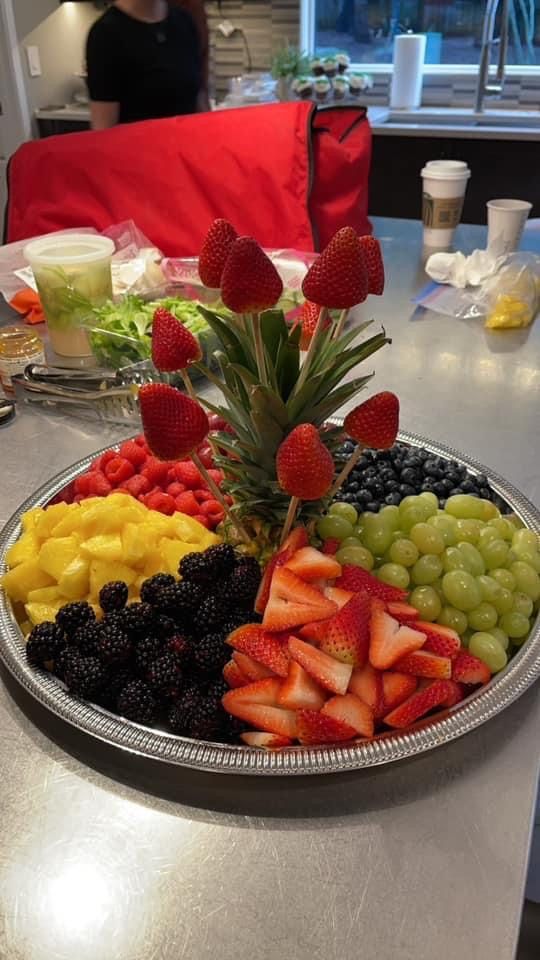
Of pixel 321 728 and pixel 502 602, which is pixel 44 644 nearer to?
pixel 321 728

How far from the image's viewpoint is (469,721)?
78 centimetres

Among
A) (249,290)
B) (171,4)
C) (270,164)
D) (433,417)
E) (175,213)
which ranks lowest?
(433,417)

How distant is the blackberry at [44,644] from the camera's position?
2.77ft

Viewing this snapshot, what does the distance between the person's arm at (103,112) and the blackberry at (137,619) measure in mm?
2229

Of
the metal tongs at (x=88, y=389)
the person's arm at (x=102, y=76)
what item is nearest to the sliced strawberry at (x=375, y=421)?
the metal tongs at (x=88, y=389)

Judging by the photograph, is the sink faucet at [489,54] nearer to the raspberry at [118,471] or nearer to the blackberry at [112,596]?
the raspberry at [118,471]

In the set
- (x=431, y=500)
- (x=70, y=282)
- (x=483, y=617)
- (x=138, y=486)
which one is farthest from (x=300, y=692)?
(x=70, y=282)

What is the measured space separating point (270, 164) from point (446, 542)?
136 centimetres

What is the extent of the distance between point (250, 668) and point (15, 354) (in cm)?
92

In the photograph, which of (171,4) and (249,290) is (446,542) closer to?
(249,290)

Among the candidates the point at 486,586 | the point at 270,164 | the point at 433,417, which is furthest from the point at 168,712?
the point at 270,164

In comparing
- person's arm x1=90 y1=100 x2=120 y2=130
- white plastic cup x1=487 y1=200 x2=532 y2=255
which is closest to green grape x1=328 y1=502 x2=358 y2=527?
white plastic cup x1=487 y1=200 x2=532 y2=255

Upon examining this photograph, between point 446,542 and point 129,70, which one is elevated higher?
point 129,70

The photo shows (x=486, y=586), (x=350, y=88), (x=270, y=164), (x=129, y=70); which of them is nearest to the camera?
(x=486, y=586)
